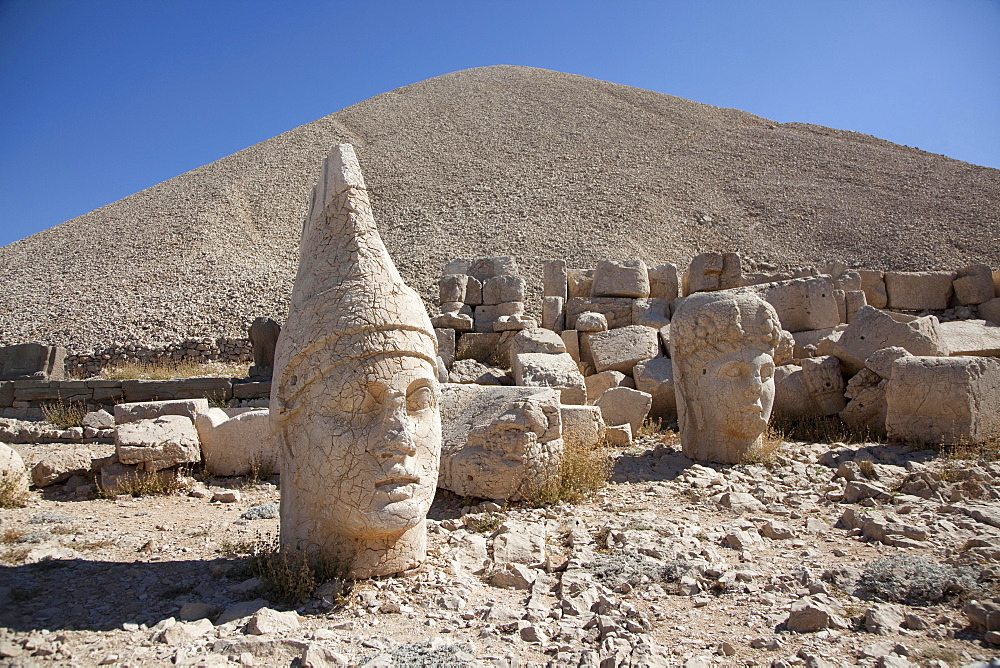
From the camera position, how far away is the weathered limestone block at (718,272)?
1104cm

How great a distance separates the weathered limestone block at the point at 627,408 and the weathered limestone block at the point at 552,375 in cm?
29

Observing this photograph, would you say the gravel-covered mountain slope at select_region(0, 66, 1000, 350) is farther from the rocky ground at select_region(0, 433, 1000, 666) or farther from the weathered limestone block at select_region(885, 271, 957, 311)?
the rocky ground at select_region(0, 433, 1000, 666)

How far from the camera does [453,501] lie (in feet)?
16.4

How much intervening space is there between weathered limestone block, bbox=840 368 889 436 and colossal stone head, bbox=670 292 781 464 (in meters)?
1.74

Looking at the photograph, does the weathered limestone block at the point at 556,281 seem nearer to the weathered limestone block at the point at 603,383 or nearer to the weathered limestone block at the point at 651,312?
the weathered limestone block at the point at 651,312

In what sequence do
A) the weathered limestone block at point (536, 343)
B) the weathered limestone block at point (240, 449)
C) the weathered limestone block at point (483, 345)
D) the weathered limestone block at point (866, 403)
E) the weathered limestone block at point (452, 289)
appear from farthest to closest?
1. the weathered limestone block at point (452, 289)
2. the weathered limestone block at point (483, 345)
3. the weathered limestone block at point (536, 343)
4. the weathered limestone block at point (866, 403)
5. the weathered limestone block at point (240, 449)

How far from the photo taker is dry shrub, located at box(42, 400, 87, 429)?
8.42m

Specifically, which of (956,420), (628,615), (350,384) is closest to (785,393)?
(956,420)

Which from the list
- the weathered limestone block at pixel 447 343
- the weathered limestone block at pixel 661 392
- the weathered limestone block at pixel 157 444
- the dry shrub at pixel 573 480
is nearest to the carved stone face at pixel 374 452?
the dry shrub at pixel 573 480

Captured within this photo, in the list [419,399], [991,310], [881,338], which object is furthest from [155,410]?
[991,310]

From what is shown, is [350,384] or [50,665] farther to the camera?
[350,384]

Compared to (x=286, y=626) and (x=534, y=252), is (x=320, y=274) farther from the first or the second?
(x=534, y=252)

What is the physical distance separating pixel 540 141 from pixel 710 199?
10.7 metres

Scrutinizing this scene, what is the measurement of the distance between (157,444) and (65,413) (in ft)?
12.6
